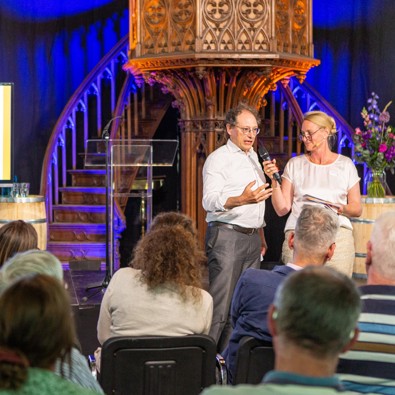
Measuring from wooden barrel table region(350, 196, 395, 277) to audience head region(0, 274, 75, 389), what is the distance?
4434mm

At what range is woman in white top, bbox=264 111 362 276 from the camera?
4.80 metres

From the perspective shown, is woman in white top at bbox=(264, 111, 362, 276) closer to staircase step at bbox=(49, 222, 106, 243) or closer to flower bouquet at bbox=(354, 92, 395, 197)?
flower bouquet at bbox=(354, 92, 395, 197)

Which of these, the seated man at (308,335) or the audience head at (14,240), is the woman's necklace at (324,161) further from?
the seated man at (308,335)

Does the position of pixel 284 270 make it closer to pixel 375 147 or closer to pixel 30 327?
pixel 30 327

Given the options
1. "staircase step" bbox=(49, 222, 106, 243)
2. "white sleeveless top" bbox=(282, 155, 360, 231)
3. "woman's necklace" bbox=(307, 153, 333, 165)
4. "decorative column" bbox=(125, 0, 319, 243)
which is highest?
"decorative column" bbox=(125, 0, 319, 243)

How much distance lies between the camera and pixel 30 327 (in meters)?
1.84

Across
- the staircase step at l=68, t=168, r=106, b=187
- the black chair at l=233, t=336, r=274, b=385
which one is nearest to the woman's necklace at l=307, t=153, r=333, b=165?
the black chair at l=233, t=336, r=274, b=385

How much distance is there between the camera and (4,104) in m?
6.80

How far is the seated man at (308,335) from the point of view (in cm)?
174

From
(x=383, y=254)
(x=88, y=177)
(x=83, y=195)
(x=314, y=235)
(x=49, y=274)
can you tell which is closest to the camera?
(x=49, y=274)

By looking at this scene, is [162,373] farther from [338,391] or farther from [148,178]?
[148,178]

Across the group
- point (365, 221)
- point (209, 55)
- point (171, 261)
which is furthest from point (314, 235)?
point (209, 55)

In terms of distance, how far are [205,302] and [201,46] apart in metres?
3.39

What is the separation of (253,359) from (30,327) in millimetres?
1475
